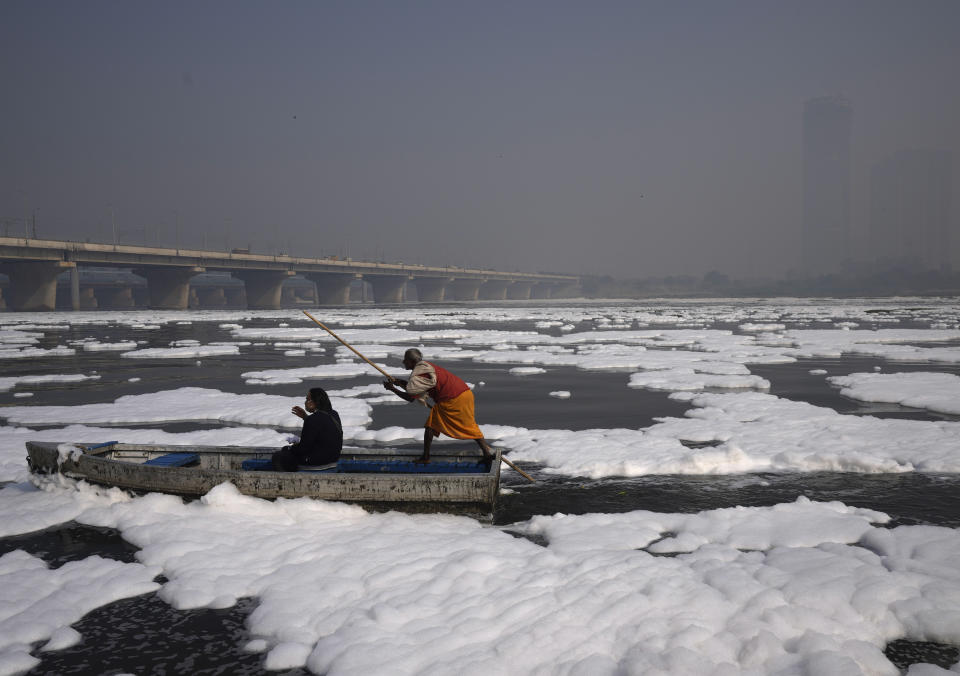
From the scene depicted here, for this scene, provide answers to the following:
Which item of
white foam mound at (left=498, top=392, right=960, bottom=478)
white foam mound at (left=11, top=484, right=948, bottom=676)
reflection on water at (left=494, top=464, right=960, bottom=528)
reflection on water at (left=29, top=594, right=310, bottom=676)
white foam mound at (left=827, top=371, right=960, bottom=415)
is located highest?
white foam mound at (left=827, top=371, right=960, bottom=415)

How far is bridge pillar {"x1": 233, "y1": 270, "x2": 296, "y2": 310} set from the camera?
99.7 meters

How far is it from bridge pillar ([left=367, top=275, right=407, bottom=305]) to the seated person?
12515cm

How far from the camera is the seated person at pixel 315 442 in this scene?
294 inches

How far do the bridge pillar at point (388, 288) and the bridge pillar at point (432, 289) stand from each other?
866 cm

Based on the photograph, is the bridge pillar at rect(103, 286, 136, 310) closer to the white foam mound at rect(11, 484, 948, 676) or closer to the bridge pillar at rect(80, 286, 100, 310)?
the bridge pillar at rect(80, 286, 100, 310)

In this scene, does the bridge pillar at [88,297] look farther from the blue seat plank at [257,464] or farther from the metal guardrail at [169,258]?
the blue seat plank at [257,464]

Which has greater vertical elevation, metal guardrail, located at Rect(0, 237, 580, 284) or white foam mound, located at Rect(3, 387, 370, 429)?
metal guardrail, located at Rect(0, 237, 580, 284)

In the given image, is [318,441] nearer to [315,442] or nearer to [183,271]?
[315,442]

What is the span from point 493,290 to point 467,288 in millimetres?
16246

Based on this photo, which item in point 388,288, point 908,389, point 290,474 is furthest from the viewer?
point 388,288

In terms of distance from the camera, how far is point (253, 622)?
5.06 metres

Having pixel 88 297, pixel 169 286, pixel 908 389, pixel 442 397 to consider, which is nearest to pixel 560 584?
pixel 442 397

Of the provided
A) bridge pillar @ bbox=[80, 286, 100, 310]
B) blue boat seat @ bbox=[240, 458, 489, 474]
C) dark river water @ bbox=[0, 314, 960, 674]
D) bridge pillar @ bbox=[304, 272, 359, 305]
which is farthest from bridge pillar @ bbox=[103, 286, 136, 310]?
blue boat seat @ bbox=[240, 458, 489, 474]

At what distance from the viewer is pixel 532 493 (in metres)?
8.28
